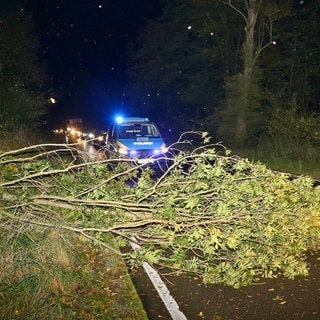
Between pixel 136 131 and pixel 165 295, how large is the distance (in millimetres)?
9291

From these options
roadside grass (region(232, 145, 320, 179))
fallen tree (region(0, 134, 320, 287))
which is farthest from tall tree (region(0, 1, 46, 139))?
fallen tree (region(0, 134, 320, 287))

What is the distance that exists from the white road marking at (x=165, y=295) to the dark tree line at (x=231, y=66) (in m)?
13.8

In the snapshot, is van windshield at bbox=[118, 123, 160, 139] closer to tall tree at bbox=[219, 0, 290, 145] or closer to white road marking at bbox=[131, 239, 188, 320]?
white road marking at bbox=[131, 239, 188, 320]

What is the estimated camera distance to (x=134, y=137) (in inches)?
518

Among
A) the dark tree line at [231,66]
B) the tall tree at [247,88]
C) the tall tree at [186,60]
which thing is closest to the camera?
the tall tree at [247,88]

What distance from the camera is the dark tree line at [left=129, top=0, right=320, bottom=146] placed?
862 inches

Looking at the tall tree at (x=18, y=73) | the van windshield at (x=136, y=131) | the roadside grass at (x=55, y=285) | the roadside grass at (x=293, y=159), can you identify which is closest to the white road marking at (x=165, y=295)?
the roadside grass at (x=55, y=285)

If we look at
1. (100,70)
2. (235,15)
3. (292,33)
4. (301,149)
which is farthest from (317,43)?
(100,70)

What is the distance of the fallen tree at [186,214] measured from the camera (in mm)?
4340

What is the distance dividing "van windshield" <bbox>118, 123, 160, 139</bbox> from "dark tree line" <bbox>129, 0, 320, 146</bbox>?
7.38 metres

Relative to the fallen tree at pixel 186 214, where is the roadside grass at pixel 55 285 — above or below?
below

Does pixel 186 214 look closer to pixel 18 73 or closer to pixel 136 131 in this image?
pixel 136 131

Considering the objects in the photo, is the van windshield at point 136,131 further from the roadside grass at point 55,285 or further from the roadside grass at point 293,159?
the roadside grass at point 55,285

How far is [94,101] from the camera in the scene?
77.1m
